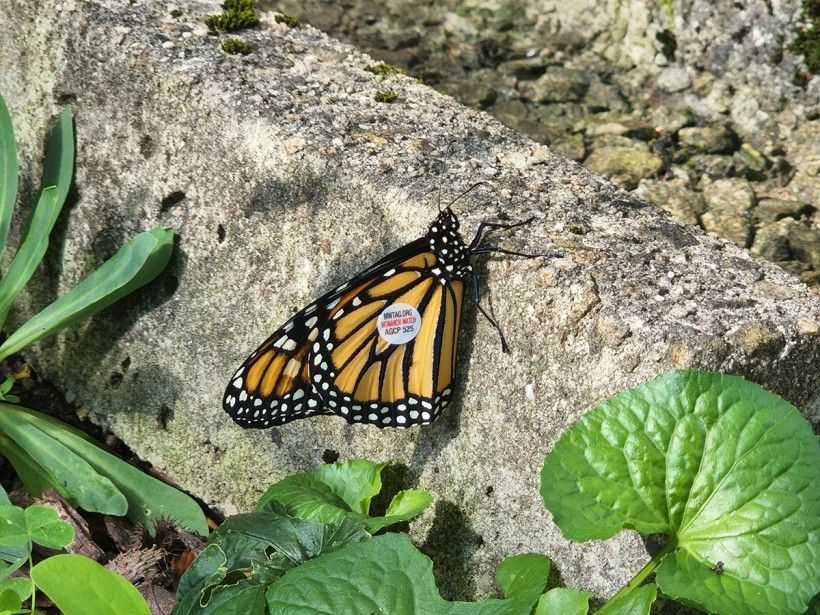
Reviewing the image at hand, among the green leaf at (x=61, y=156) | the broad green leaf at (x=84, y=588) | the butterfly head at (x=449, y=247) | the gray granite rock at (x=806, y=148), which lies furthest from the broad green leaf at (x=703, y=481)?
the green leaf at (x=61, y=156)

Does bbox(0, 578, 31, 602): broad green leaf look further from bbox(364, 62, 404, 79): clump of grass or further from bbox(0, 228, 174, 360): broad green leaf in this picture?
bbox(364, 62, 404, 79): clump of grass

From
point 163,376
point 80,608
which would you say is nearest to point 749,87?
point 163,376

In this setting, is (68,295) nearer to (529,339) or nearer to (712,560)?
(529,339)

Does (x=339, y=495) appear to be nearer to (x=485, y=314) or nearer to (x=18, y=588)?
(x=485, y=314)

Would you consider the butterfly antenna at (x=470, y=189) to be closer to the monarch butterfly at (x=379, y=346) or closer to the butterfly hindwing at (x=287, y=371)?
the monarch butterfly at (x=379, y=346)

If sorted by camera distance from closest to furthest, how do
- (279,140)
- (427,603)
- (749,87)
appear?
(427,603) → (279,140) → (749,87)

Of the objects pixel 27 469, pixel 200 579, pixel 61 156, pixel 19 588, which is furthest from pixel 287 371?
pixel 61 156

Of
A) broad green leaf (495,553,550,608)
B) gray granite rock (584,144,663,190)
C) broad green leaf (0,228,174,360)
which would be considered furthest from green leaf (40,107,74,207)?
broad green leaf (495,553,550,608)
